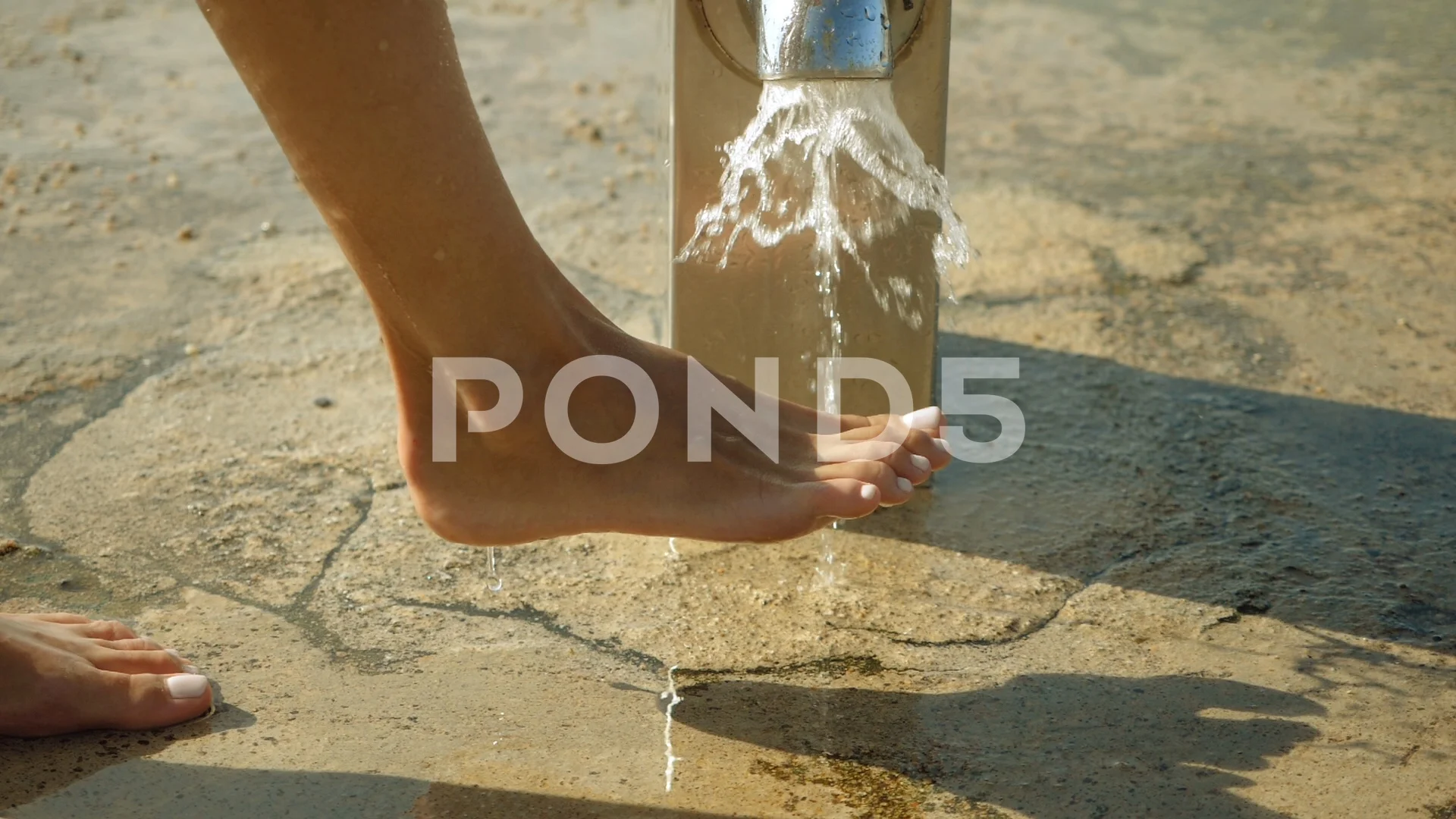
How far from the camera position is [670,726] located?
4.52 ft

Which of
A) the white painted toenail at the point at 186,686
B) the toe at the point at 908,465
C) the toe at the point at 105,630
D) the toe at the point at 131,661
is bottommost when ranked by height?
the white painted toenail at the point at 186,686

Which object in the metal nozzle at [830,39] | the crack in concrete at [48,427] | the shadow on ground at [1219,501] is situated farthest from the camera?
the crack in concrete at [48,427]

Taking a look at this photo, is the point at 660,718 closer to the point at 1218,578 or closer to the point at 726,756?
the point at 726,756

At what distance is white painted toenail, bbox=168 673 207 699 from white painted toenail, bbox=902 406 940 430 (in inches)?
30.2

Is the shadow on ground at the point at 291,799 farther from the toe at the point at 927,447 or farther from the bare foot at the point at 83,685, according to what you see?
the toe at the point at 927,447

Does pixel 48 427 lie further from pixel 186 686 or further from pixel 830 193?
pixel 830 193

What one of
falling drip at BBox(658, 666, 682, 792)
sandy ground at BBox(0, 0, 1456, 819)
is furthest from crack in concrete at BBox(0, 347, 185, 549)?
falling drip at BBox(658, 666, 682, 792)

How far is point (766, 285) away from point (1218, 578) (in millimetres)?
647

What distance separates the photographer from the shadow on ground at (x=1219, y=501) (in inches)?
63.9

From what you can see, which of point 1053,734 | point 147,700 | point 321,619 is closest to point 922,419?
point 1053,734

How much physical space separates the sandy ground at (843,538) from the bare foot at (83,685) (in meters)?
0.03

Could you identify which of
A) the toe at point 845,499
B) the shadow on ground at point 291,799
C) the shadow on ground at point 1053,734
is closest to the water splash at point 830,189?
the toe at point 845,499

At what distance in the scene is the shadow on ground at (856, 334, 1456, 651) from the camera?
Result: 1.62 meters

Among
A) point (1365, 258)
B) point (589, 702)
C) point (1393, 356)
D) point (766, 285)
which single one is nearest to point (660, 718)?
point (589, 702)
